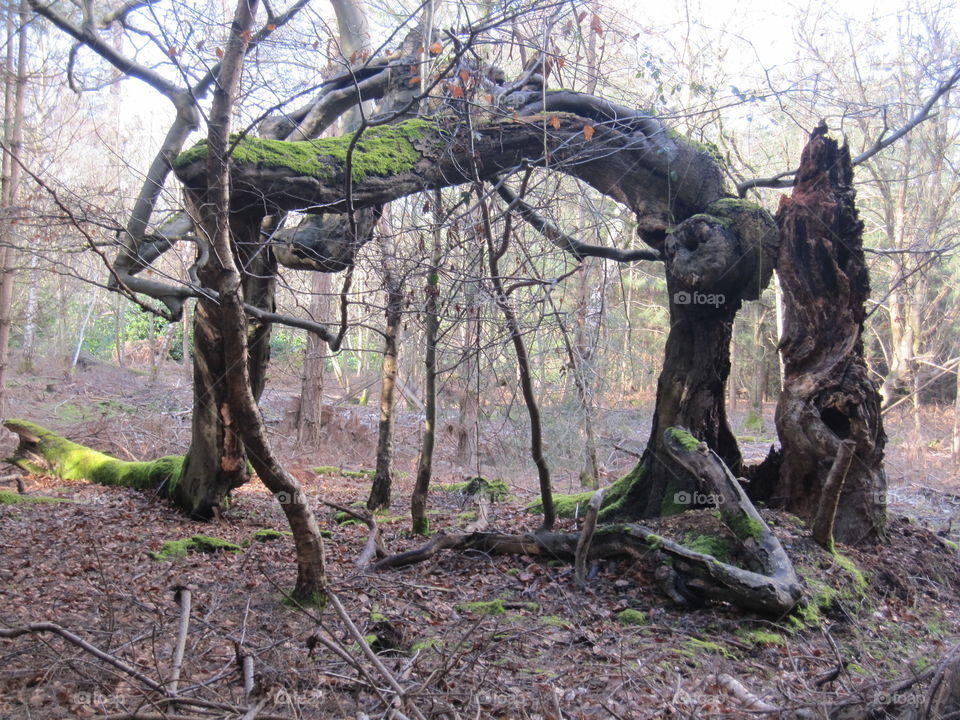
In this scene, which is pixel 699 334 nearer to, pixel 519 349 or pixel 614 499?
pixel 614 499

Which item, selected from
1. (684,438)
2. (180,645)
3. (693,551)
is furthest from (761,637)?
(180,645)

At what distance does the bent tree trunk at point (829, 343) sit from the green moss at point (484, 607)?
10.6ft

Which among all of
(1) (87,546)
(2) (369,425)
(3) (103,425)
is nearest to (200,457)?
(1) (87,546)

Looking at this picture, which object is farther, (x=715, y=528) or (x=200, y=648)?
(x=715, y=528)

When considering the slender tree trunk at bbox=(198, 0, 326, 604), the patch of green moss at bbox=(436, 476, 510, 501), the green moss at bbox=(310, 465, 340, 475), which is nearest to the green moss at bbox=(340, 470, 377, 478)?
the green moss at bbox=(310, 465, 340, 475)

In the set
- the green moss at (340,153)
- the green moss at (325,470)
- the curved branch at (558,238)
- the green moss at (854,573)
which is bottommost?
the green moss at (325,470)

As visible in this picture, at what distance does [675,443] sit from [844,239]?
8.04 feet

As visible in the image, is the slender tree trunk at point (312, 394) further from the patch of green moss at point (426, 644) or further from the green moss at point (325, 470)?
the patch of green moss at point (426, 644)

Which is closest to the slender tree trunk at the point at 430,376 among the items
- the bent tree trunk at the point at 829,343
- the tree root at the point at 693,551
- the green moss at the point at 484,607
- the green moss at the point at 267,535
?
the tree root at the point at 693,551

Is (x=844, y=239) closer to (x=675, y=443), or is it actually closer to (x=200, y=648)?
(x=675, y=443)

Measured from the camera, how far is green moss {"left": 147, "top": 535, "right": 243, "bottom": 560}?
21.4 ft

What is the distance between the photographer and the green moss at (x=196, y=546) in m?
6.54

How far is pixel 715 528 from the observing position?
19.4 feet

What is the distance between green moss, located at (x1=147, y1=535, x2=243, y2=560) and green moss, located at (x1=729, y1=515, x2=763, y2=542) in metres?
4.62
